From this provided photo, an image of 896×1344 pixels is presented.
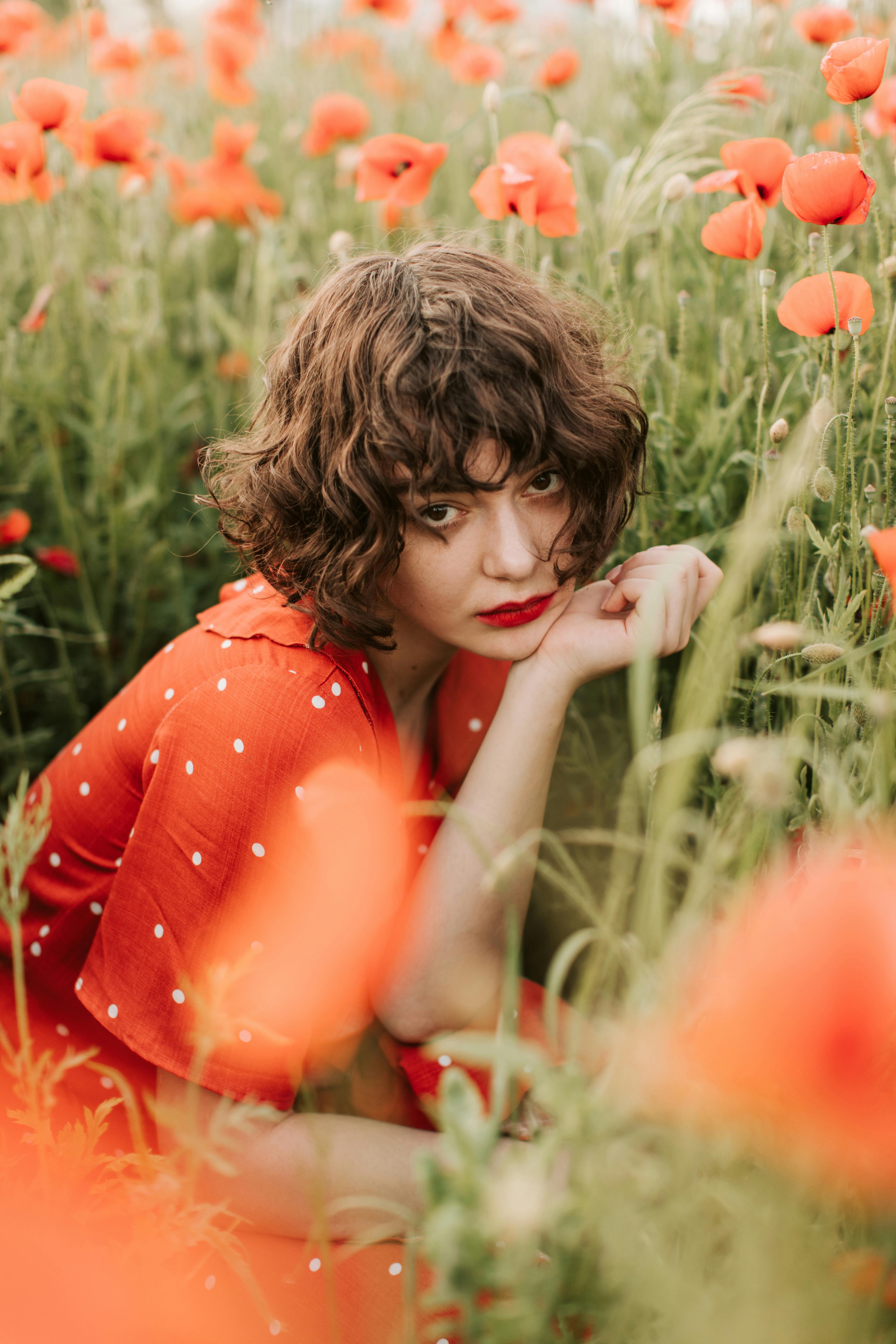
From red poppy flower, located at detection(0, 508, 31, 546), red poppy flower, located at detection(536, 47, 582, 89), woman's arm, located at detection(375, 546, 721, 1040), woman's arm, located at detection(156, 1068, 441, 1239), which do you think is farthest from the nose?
red poppy flower, located at detection(536, 47, 582, 89)

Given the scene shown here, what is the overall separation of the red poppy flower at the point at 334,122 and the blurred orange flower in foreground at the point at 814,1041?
166 cm

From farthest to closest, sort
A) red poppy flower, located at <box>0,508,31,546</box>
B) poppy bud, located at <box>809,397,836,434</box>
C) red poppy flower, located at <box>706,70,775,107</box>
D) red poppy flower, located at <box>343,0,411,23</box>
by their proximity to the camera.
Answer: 1. red poppy flower, located at <box>343,0,411,23</box>
2. red poppy flower, located at <box>0,508,31,546</box>
3. red poppy flower, located at <box>706,70,775,107</box>
4. poppy bud, located at <box>809,397,836,434</box>

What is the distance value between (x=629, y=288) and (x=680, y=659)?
0.57 metres

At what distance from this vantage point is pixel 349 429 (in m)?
0.83

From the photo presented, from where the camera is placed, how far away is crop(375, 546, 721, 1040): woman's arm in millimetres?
881

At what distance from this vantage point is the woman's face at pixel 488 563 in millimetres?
811

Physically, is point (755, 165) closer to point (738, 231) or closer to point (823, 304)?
point (738, 231)

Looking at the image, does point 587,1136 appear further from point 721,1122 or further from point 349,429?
point 349,429

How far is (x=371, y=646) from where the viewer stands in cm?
92

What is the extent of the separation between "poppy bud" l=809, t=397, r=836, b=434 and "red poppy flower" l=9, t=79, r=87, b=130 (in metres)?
1.04

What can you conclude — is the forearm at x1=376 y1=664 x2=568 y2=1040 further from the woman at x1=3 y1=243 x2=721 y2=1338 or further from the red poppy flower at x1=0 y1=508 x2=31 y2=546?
the red poppy flower at x1=0 y1=508 x2=31 y2=546

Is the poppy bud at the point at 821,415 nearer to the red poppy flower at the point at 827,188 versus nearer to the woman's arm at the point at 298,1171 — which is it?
the red poppy flower at the point at 827,188

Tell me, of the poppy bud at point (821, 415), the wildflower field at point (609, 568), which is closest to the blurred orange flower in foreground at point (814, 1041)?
the wildflower field at point (609, 568)

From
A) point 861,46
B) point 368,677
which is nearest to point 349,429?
point 368,677
